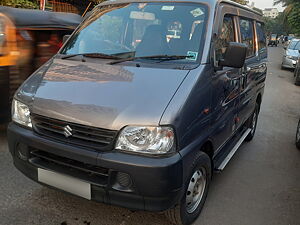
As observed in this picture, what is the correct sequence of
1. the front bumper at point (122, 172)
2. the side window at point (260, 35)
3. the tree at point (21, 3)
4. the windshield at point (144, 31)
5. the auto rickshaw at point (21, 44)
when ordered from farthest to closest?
the tree at point (21, 3)
the side window at point (260, 35)
the auto rickshaw at point (21, 44)
the windshield at point (144, 31)
the front bumper at point (122, 172)

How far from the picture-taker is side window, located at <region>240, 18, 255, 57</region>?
3.99 meters

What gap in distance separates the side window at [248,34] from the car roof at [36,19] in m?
3.04

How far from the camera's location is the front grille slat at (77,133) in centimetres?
230

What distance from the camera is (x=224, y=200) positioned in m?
3.38

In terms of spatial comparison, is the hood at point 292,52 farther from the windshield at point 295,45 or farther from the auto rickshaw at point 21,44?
the auto rickshaw at point 21,44

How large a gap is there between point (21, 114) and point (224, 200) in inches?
89.9

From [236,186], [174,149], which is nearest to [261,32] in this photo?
[236,186]

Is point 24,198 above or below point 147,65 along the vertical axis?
below

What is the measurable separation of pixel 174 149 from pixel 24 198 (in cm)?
181

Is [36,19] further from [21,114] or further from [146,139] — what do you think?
[146,139]

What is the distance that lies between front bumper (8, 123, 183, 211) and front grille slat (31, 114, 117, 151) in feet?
0.16

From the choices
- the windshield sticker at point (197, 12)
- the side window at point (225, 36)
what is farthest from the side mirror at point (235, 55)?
the windshield sticker at point (197, 12)

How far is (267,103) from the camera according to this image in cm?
828

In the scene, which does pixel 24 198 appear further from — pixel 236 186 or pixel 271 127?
pixel 271 127
